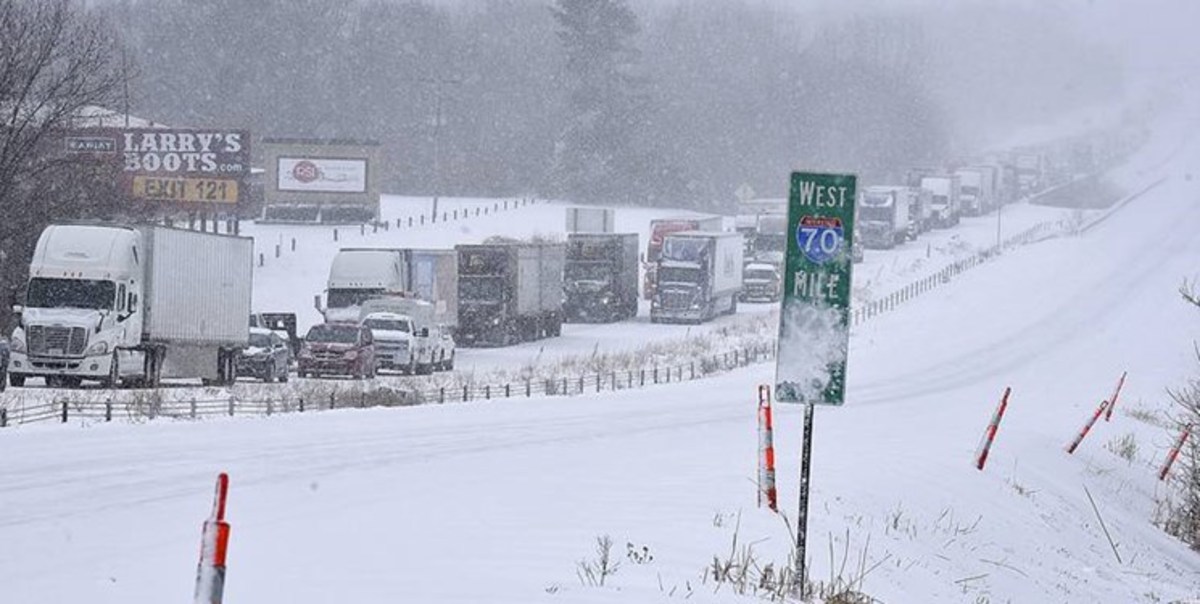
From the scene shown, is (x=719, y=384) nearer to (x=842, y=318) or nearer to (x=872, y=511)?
(x=872, y=511)

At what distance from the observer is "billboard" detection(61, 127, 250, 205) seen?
58.9m

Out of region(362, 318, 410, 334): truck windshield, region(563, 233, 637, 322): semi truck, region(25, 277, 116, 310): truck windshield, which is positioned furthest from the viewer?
region(563, 233, 637, 322): semi truck

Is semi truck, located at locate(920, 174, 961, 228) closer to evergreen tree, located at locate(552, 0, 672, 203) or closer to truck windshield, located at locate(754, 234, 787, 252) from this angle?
evergreen tree, located at locate(552, 0, 672, 203)

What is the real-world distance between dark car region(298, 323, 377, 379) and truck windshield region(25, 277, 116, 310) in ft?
29.3

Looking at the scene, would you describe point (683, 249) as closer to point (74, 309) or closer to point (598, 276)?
point (598, 276)

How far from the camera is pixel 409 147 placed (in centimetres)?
14712

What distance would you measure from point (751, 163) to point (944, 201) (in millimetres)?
48289

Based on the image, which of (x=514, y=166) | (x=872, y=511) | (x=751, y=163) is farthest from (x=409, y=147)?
(x=872, y=511)

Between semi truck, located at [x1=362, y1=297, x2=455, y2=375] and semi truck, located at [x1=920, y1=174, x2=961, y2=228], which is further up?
semi truck, located at [x1=920, y1=174, x2=961, y2=228]

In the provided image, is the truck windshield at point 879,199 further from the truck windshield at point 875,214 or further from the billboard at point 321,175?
the billboard at point 321,175

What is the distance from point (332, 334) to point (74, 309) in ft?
32.5

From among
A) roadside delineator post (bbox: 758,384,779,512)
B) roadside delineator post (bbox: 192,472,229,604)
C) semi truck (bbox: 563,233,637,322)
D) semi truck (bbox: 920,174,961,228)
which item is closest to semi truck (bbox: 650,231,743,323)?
semi truck (bbox: 563,233,637,322)

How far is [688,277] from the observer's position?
66.3 m

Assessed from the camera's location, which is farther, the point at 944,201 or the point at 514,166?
the point at 514,166
